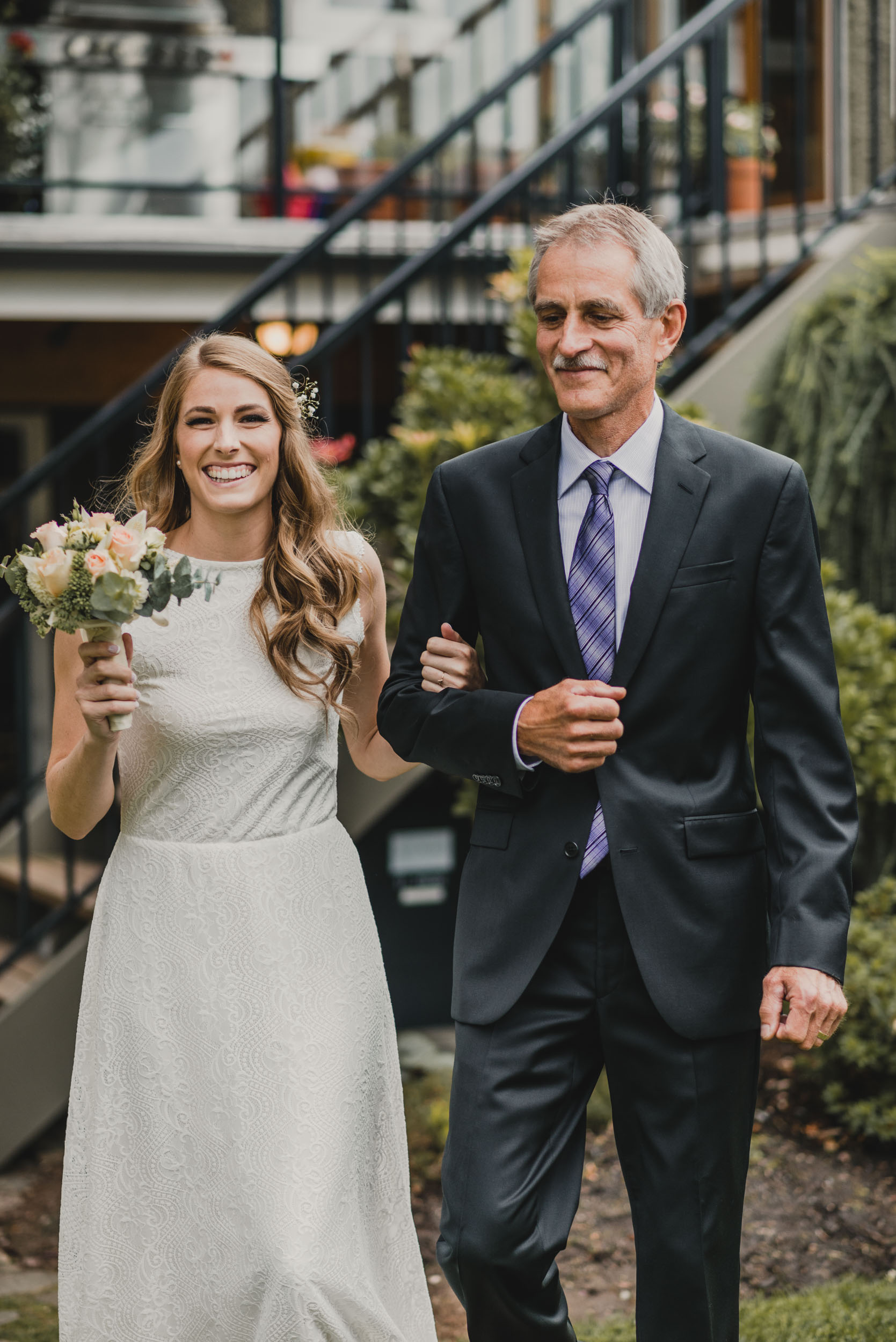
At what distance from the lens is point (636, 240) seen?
2455 mm

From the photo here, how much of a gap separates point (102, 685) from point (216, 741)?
0.98 feet

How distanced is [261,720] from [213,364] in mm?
675

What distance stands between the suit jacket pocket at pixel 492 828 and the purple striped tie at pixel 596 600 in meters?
0.15

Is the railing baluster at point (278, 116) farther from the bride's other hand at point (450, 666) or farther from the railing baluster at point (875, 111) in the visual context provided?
the bride's other hand at point (450, 666)

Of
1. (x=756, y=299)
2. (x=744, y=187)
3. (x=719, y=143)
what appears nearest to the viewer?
(x=756, y=299)

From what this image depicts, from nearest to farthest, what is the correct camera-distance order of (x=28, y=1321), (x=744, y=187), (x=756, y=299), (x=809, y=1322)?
1. (x=809, y=1322)
2. (x=28, y=1321)
3. (x=756, y=299)
4. (x=744, y=187)

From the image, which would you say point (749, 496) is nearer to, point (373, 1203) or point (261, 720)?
point (261, 720)

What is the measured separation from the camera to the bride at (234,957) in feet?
8.38

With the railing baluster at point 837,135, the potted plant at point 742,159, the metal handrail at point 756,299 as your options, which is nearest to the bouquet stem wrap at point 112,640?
the metal handrail at point 756,299

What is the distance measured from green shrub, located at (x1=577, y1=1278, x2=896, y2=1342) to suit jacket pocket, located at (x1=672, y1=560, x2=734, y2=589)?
1811 millimetres

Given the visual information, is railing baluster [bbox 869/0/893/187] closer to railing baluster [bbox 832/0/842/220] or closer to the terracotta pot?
railing baluster [bbox 832/0/842/220]

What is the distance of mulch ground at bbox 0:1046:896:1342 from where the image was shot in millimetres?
3682

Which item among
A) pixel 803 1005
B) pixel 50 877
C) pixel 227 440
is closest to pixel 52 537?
pixel 227 440

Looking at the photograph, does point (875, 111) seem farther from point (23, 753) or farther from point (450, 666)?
point (450, 666)
